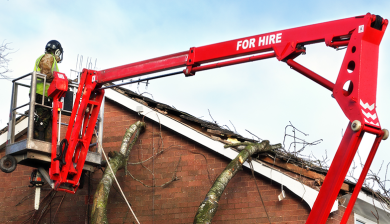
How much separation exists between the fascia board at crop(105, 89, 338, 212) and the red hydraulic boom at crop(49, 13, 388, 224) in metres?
2.13

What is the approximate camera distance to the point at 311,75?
6.81 meters

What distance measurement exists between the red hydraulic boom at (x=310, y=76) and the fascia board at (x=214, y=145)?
2.13m

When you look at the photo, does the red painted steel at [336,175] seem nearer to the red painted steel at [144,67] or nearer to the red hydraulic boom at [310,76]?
the red hydraulic boom at [310,76]

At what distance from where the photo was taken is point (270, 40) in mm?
7477

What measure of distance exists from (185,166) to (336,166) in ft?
18.1

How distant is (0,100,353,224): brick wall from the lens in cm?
1015

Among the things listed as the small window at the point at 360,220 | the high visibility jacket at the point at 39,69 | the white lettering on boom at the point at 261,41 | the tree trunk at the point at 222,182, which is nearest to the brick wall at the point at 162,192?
the tree trunk at the point at 222,182

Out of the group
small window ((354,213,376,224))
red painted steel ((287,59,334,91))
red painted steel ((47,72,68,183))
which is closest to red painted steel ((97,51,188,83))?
red painted steel ((47,72,68,183))

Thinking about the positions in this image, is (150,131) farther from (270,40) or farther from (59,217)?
(270,40)

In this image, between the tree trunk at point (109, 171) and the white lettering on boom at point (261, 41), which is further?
the tree trunk at point (109, 171)

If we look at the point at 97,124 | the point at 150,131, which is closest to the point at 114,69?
the point at 97,124

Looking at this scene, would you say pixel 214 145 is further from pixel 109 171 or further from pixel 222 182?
pixel 109 171

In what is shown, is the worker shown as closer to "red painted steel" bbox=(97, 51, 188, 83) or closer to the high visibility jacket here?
the high visibility jacket

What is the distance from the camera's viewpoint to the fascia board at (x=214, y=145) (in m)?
9.70
